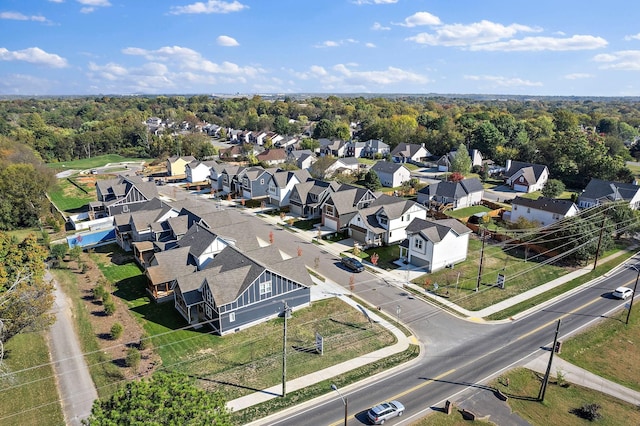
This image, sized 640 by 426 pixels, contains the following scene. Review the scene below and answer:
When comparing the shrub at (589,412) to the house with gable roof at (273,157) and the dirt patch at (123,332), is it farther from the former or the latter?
the house with gable roof at (273,157)

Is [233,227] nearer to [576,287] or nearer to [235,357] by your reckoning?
[235,357]

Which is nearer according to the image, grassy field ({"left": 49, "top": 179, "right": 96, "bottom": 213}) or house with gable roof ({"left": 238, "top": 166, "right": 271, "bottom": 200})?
house with gable roof ({"left": 238, "top": 166, "right": 271, "bottom": 200})

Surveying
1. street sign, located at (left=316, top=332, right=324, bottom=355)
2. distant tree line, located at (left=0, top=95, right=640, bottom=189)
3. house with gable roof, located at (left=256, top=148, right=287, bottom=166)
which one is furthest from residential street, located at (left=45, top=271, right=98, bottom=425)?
distant tree line, located at (left=0, top=95, right=640, bottom=189)

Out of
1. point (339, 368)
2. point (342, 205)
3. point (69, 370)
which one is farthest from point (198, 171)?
point (339, 368)

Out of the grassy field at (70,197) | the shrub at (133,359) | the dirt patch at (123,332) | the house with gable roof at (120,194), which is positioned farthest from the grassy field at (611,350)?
the grassy field at (70,197)

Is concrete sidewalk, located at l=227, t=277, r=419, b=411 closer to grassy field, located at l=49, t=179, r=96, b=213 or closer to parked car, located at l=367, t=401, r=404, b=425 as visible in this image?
parked car, located at l=367, t=401, r=404, b=425
